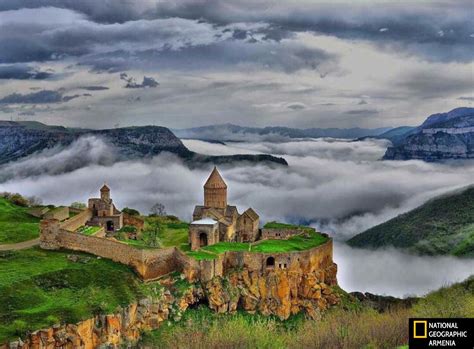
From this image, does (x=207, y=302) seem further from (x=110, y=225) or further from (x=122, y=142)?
(x=122, y=142)

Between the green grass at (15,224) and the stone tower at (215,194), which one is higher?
the stone tower at (215,194)

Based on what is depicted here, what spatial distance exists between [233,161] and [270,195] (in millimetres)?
18566

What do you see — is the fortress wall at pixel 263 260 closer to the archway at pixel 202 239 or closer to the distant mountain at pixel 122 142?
the archway at pixel 202 239

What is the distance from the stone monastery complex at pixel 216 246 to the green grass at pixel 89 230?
116mm

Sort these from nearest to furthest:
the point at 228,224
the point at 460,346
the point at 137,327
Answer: the point at 460,346 → the point at 137,327 → the point at 228,224

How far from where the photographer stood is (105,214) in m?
64.8

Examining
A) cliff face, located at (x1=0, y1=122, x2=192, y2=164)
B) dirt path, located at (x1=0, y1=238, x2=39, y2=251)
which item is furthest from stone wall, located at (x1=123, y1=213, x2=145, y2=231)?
cliff face, located at (x1=0, y1=122, x2=192, y2=164)

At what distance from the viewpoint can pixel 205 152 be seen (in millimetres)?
177500

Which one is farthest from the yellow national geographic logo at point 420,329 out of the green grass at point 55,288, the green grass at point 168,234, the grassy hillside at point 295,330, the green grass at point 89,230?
the green grass at point 89,230

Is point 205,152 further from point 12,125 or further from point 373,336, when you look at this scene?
point 373,336

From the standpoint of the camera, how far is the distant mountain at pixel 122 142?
175 m

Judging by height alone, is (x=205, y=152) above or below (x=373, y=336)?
→ above

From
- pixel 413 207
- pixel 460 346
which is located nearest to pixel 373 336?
pixel 460 346

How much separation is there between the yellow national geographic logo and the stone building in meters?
40.0
